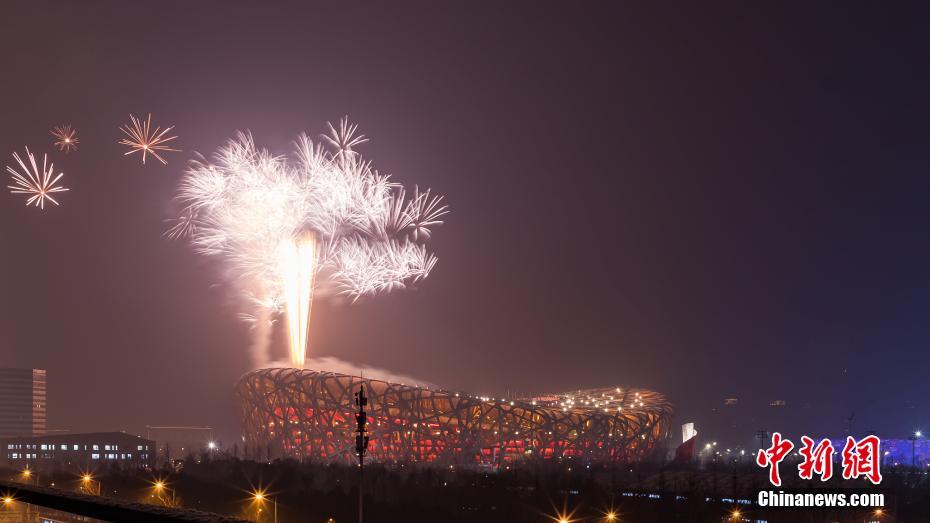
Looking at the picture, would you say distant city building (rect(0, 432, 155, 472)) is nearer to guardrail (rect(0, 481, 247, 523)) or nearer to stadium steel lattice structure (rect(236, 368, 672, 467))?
stadium steel lattice structure (rect(236, 368, 672, 467))

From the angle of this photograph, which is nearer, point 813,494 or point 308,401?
point 813,494

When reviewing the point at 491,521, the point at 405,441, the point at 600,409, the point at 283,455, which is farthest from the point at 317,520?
the point at 600,409

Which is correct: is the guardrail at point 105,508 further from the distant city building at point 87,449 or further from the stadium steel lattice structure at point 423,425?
the distant city building at point 87,449

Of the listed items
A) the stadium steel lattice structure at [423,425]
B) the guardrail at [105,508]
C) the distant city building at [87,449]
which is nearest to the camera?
the guardrail at [105,508]

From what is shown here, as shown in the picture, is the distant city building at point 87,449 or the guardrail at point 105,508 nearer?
the guardrail at point 105,508

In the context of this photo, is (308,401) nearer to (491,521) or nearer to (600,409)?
(600,409)

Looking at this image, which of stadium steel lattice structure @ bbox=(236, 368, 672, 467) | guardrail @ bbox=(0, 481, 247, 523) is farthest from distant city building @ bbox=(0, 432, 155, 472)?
Result: guardrail @ bbox=(0, 481, 247, 523)

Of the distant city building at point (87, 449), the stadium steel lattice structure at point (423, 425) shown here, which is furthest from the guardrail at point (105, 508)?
the distant city building at point (87, 449)

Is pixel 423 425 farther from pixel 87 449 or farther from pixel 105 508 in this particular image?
pixel 105 508
